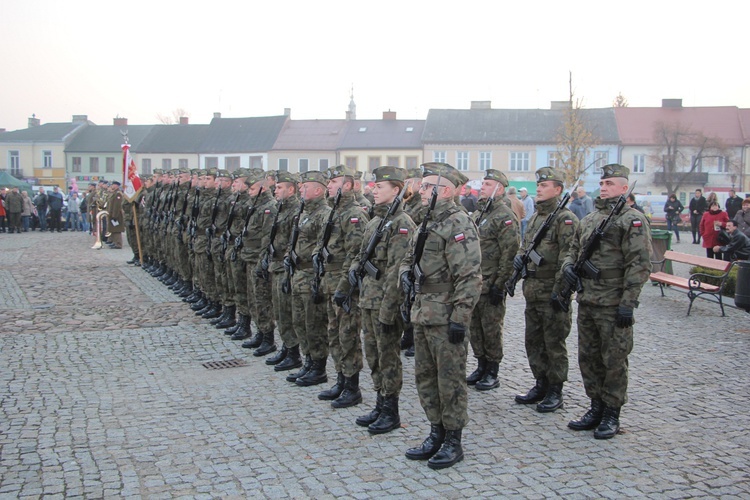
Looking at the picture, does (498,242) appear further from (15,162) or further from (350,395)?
(15,162)

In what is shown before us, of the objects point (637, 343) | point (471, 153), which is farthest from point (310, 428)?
point (471, 153)

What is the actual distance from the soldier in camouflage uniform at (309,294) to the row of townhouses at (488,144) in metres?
43.3

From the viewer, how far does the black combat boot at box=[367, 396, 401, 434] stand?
6141 millimetres

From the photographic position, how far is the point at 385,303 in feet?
20.2

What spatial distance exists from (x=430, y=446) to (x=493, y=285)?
7.77 ft

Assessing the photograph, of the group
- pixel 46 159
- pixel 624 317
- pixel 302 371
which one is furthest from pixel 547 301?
pixel 46 159

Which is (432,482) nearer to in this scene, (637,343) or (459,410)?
(459,410)

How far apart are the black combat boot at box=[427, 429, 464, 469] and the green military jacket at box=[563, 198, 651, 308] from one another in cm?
170

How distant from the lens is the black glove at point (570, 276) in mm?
6223

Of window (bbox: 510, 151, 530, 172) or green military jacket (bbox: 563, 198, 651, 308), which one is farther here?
window (bbox: 510, 151, 530, 172)

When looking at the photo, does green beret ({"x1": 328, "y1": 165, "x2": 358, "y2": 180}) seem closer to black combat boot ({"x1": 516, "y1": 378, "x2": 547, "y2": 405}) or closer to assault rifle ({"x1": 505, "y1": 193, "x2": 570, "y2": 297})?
assault rifle ({"x1": 505, "y1": 193, "x2": 570, "y2": 297})

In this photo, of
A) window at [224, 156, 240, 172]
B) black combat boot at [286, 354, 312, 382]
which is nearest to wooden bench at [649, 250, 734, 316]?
black combat boot at [286, 354, 312, 382]

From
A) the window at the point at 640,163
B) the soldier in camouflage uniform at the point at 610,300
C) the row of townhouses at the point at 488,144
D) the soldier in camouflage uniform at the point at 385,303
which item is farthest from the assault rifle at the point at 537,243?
the window at the point at 640,163

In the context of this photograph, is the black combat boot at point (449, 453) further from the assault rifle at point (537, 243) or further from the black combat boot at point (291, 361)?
the black combat boot at point (291, 361)
